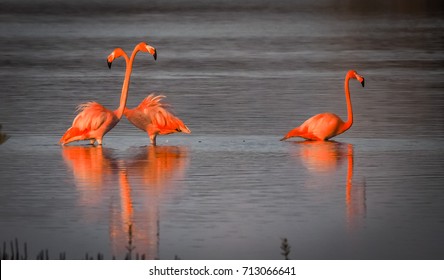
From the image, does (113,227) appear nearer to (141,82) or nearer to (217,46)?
(141,82)

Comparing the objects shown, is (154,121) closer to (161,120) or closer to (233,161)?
(161,120)

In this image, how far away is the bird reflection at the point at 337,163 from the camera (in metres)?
11.3

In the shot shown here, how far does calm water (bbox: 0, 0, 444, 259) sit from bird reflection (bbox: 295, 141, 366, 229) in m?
0.03

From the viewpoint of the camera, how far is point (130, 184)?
12.6 metres

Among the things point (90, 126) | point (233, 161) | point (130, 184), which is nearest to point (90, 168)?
point (130, 184)

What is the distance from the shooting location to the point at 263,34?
40125 millimetres

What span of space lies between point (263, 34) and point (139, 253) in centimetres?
3072

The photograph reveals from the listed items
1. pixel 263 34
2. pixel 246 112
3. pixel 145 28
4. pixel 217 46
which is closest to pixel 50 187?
pixel 246 112

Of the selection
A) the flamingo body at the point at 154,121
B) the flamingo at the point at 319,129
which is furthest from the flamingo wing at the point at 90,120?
the flamingo at the point at 319,129

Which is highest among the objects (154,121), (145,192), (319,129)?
(154,121)

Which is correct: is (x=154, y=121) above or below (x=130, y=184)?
above

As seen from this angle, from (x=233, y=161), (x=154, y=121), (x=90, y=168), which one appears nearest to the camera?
(x=90, y=168)

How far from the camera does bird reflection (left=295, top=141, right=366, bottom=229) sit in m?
11.3

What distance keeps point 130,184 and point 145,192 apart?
0.46 m
